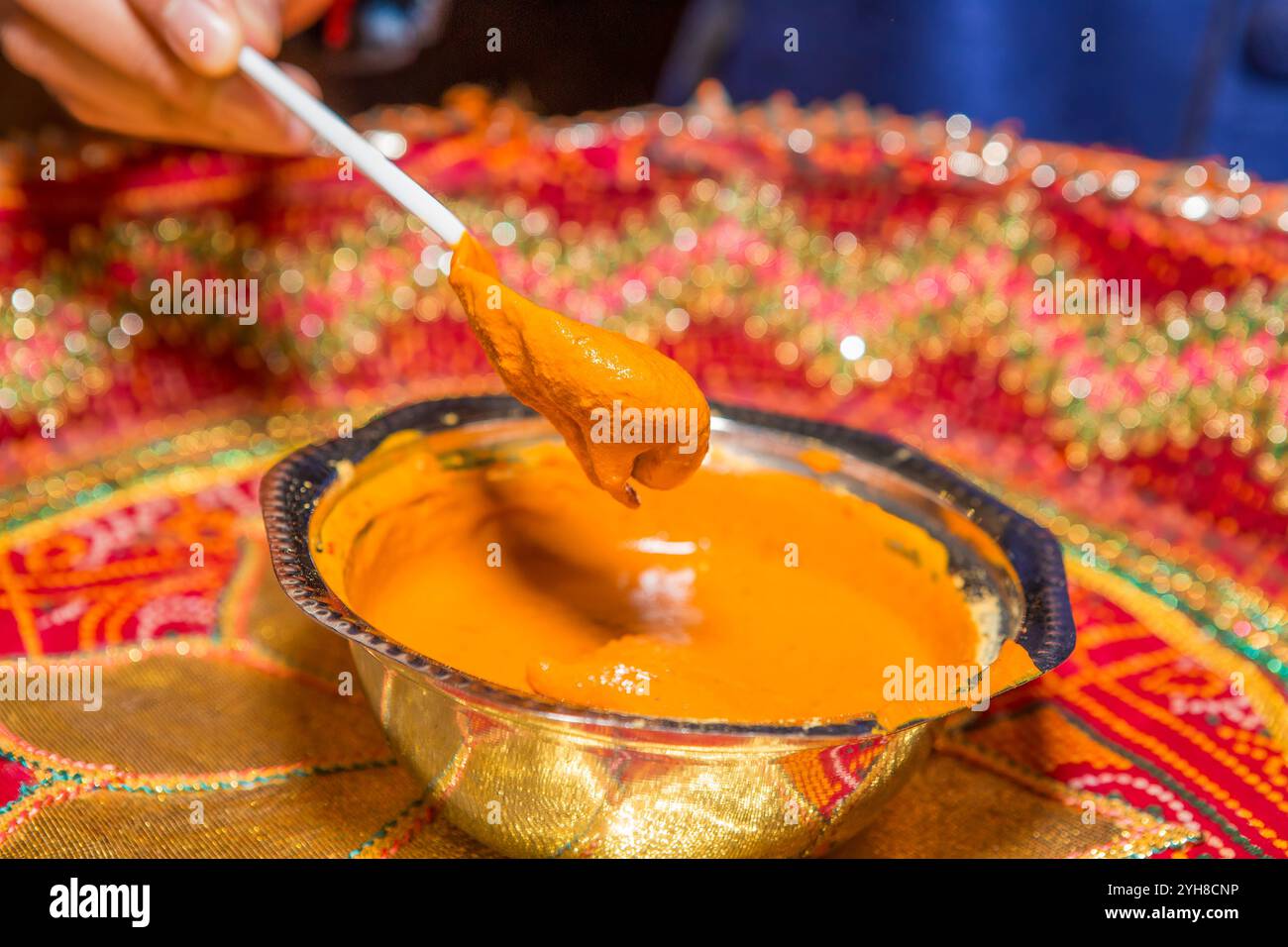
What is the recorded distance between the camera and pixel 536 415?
2.90ft

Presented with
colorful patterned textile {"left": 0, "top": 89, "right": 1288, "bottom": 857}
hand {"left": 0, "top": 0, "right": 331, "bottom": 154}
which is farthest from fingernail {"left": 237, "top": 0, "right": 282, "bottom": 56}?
colorful patterned textile {"left": 0, "top": 89, "right": 1288, "bottom": 857}

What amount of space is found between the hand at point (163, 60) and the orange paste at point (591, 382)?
0.26 meters

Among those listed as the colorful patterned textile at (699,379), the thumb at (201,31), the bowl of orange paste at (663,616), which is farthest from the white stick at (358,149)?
the colorful patterned textile at (699,379)

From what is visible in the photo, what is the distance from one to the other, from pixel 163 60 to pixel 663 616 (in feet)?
1.77

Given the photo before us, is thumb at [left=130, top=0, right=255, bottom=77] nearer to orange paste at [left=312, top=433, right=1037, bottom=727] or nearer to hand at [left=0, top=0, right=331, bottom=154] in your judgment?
hand at [left=0, top=0, right=331, bottom=154]

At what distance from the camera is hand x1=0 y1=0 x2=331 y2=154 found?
2.64 feet

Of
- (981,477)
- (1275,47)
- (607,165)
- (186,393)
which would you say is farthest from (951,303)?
(186,393)

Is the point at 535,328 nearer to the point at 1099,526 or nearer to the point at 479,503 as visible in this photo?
the point at 479,503

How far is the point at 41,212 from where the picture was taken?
105 cm

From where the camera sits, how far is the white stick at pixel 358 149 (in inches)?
29.8

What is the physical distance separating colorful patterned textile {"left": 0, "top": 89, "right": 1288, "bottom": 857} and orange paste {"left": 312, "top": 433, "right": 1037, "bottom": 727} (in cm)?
9

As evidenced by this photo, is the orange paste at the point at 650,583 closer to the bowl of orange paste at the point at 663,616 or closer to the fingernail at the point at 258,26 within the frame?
the bowl of orange paste at the point at 663,616

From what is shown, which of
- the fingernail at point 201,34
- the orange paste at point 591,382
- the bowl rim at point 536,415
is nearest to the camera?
the bowl rim at point 536,415

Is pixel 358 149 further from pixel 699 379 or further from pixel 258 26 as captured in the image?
pixel 699 379
